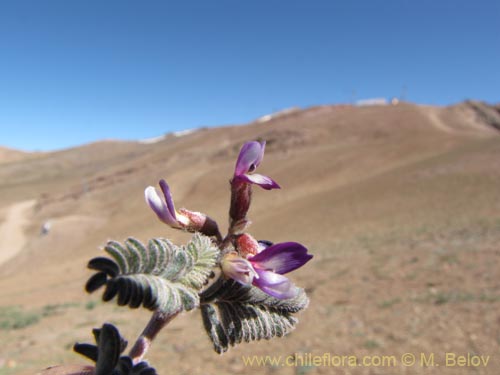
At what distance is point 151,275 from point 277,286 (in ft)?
0.77

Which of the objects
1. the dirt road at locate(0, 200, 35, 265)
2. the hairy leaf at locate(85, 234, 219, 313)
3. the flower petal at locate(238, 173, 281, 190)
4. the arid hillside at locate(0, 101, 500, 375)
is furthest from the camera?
the dirt road at locate(0, 200, 35, 265)

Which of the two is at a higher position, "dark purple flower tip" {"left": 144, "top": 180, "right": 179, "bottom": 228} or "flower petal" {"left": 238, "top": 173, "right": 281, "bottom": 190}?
"flower petal" {"left": 238, "top": 173, "right": 281, "bottom": 190}

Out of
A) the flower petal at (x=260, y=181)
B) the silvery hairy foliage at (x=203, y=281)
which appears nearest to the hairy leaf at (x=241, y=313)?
the silvery hairy foliage at (x=203, y=281)

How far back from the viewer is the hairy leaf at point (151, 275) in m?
0.64

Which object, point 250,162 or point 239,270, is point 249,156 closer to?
point 250,162

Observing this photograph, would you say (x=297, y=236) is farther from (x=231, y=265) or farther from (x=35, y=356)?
(x=231, y=265)

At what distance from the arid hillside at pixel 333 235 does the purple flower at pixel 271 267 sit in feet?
19.5

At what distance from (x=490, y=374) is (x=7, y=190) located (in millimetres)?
67006

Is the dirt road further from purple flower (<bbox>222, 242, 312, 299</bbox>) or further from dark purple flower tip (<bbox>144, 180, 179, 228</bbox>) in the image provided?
purple flower (<bbox>222, 242, 312, 299</bbox>)

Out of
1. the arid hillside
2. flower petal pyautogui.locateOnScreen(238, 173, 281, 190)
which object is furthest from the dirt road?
flower petal pyautogui.locateOnScreen(238, 173, 281, 190)

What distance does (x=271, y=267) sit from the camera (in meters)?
0.84

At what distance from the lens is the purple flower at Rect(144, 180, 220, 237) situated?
3.02ft

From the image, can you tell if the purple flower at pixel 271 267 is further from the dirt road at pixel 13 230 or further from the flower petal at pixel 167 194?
the dirt road at pixel 13 230

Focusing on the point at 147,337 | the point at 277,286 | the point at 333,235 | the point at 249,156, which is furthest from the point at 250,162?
the point at 333,235
